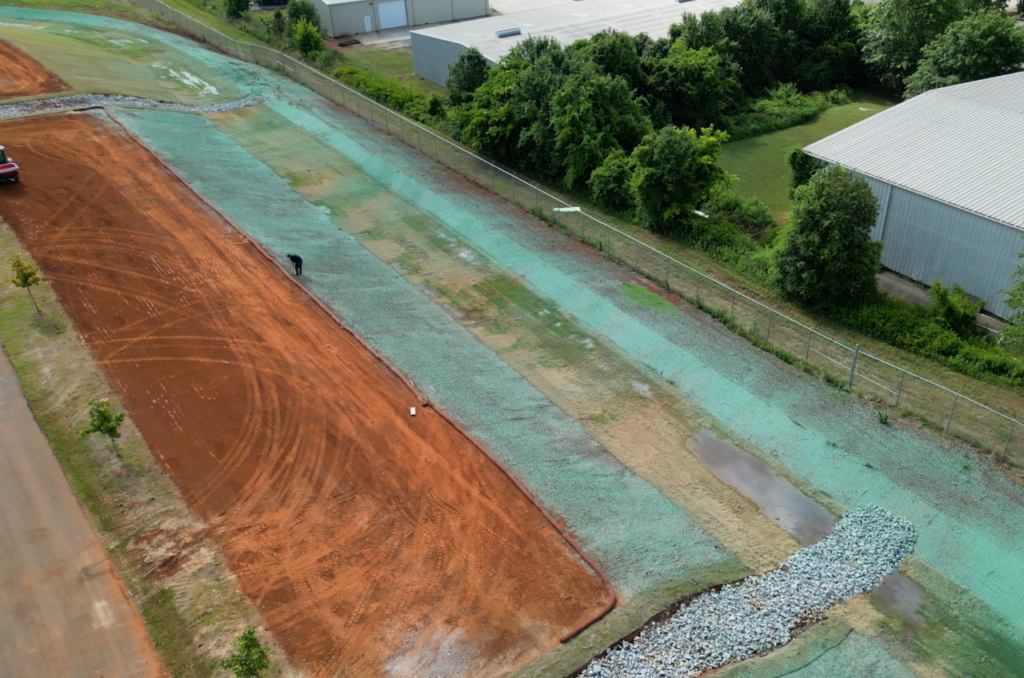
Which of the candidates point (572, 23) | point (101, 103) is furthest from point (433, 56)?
point (101, 103)

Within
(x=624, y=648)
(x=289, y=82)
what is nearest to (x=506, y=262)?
(x=624, y=648)

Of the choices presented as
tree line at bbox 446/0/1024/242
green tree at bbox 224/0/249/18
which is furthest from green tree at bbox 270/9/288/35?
tree line at bbox 446/0/1024/242

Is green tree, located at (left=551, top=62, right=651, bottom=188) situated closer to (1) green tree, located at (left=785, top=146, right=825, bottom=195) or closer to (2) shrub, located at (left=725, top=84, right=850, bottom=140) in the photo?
(1) green tree, located at (left=785, top=146, right=825, bottom=195)

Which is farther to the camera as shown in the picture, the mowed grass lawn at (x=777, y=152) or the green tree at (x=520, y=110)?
the green tree at (x=520, y=110)

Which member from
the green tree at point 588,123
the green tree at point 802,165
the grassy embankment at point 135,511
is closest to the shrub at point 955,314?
the green tree at point 802,165

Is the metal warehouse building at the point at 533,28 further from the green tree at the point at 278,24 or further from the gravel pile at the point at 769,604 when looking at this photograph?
the gravel pile at the point at 769,604

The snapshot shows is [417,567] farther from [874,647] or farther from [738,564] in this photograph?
[874,647]
